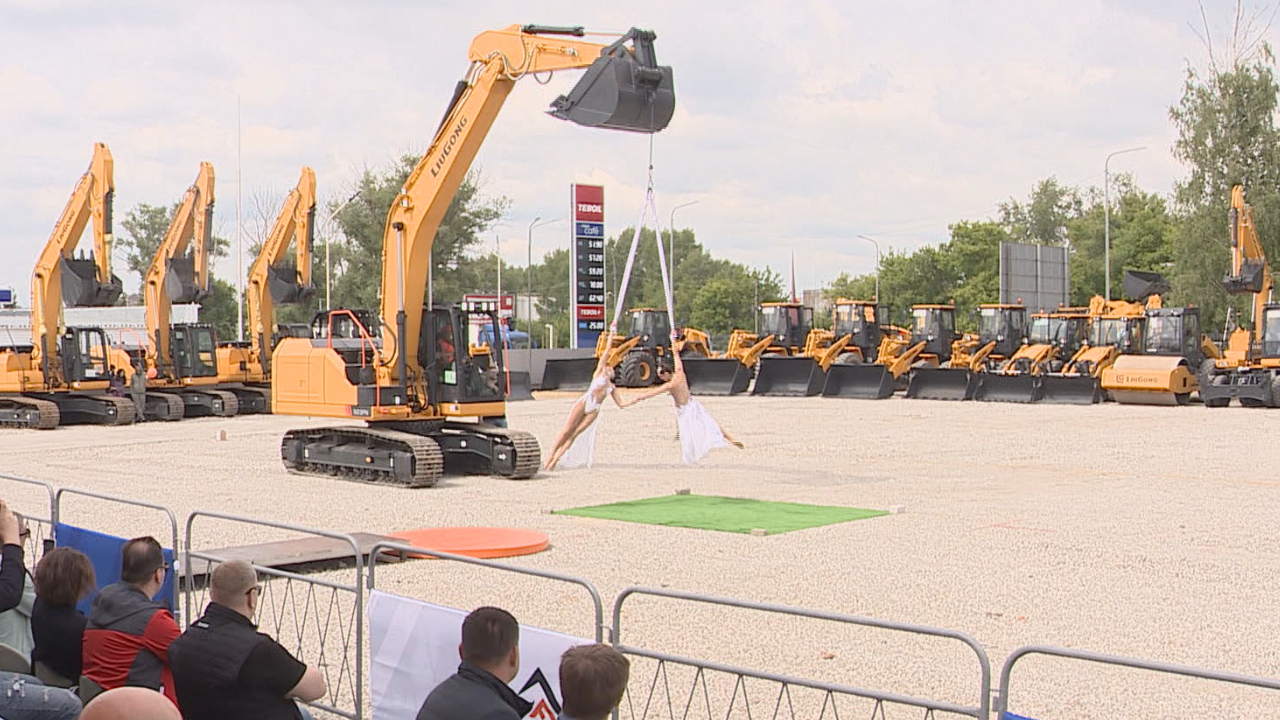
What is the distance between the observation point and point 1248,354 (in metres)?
35.2

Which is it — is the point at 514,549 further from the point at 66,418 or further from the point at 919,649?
the point at 66,418

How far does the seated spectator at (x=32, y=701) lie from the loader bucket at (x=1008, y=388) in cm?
3484

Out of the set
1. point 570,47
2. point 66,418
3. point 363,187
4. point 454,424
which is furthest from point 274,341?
point 363,187

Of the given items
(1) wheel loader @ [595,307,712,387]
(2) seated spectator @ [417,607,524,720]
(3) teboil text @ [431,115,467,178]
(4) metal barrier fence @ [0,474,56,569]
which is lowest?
(4) metal barrier fence @ [0,474,56,569]

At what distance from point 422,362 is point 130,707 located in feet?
54.2

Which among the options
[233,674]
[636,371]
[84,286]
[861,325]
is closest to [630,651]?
[233,674]

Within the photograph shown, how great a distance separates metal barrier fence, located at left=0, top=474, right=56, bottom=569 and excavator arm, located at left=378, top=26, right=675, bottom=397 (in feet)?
16.4

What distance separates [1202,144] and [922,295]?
34570 millimetres

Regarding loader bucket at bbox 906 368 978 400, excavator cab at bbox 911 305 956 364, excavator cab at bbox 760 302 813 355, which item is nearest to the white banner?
loader bucket at bbox 906 368 978 400

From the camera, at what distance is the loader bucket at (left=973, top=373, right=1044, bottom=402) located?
1495 inches

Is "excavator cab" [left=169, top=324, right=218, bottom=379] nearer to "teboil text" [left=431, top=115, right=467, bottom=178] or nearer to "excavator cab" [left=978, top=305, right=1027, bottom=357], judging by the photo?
"teboil text" [left=431, top=115, right=467, bottom=178]

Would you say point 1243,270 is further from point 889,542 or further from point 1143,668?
point 1143,668

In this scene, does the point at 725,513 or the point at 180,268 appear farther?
the point at 180,268

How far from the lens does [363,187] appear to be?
72875 millimetres
